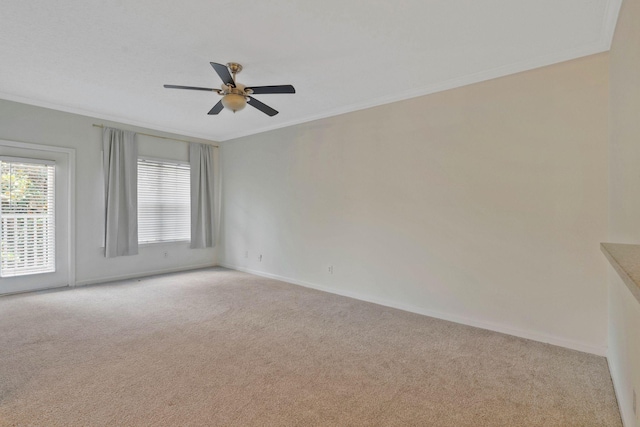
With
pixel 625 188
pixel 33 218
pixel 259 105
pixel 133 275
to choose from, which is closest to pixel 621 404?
pixel 625 188

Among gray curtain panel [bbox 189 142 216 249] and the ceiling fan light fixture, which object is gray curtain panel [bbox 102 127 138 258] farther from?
the ceiling fan light fixture

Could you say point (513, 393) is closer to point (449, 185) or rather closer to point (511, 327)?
point (511, 327)

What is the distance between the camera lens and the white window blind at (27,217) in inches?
162

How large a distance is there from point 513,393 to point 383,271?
6.68 feet

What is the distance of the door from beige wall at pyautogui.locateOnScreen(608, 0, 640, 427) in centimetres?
609

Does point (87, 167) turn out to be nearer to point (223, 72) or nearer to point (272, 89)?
point (223, 72)

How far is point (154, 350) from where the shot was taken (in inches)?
105

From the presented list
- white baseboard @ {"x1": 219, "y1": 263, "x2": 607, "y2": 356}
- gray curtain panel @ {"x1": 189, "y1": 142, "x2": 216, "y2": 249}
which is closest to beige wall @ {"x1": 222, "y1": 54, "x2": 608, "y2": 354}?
white baseboard @ {"x1": 219, "y1": 263, "x2": 607, "y2": 356}

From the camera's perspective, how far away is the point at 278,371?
2.36 metres

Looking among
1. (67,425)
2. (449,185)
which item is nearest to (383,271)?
(449,185)

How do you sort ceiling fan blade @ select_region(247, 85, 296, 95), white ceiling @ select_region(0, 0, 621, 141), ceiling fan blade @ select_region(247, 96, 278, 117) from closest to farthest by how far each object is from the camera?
white ceiling @ select_region(0, 0, 621, 141) → ceiling fan blade @ select_region(247, 85, 296, 95) → ceiling fan blade @ select_region(247, 96, 278, 117)

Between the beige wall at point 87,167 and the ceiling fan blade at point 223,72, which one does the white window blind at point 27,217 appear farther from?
the ceiling fan blade at point 223,72

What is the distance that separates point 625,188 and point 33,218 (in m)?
6.31

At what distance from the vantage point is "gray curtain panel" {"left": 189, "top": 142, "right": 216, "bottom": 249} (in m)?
Answer: 5.99
